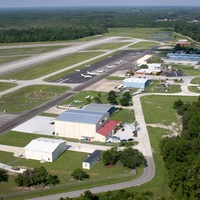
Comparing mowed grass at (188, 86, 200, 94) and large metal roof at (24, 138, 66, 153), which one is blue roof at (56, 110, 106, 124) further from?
mowed grass at (188, 86, 200, 94)

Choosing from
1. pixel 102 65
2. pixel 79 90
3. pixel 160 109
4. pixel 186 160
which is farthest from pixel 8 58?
pixel 186 160

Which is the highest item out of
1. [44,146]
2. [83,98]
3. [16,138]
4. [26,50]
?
[26,50]

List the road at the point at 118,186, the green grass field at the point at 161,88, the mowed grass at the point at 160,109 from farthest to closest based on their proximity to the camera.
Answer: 1. the green grass field at the point at 161,88
2. the mowed grass at the point at 160,109
3. the road at the point at 118,186

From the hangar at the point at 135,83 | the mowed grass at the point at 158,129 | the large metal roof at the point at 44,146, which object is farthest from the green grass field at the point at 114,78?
the large metal roof at the point at 44,146

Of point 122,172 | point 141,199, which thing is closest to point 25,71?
point 122,172

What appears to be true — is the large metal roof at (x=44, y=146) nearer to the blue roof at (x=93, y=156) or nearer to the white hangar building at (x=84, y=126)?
the blue roof at (x=93, y=156)

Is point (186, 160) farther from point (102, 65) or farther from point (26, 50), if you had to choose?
point (26, 50)
